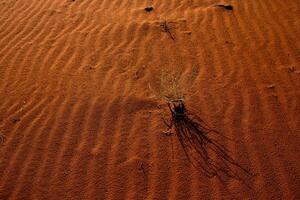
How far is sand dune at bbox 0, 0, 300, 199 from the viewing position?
322cm

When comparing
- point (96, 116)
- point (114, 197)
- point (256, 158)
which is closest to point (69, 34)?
point (96, 116)

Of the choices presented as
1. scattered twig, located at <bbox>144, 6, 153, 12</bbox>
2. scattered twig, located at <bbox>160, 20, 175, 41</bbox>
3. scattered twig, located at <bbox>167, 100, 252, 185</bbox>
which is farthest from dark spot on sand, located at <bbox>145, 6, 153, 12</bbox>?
scattered twig, located at <bbox>167, 100, 252, 185</bbox>

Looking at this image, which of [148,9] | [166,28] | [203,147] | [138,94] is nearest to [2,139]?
[138,94]

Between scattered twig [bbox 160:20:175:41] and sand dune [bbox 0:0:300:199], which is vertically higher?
scattered twig [bbox 160:20:175:41]

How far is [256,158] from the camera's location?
3320 mm

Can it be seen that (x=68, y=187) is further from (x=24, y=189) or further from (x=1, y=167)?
(x=1, y=167)

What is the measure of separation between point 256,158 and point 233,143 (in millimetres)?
268

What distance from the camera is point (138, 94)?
4027 millimetres

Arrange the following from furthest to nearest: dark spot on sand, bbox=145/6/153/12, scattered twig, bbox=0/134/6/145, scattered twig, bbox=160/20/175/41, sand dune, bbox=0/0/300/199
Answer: dark spot on sand, bbox=145/6/153/12 < scattered twig, bbox=160/20/175/41 < scattered twig, bbox=0/134/6/145 < sand dune, bbox=0/0/300/199

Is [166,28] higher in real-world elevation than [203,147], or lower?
higher

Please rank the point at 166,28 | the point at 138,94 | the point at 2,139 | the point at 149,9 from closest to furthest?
the point at 2,139
the point at 138,94
the point at 166,28
the point at 149,9

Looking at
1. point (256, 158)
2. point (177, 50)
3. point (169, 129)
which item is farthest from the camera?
point (177, 50)

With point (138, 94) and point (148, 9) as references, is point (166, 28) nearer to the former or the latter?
point (148, 9)

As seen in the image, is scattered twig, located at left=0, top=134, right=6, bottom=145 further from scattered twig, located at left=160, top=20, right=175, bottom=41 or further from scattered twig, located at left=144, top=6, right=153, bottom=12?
→ scattered twig, located at left=144, top=6, right=153, bottom=12
